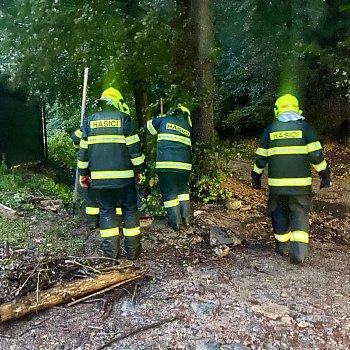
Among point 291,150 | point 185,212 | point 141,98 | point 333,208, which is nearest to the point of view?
point 291,150

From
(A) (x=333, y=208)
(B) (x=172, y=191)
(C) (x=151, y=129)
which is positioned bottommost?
(A) (x=333, y=208)

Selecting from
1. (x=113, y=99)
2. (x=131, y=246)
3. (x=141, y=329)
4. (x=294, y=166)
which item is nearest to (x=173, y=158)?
(x=113, y=99)

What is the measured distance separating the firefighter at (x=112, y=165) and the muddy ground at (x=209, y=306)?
1.09ft

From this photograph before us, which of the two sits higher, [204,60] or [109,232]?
[204,60]

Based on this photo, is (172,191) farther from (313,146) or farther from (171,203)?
(313,146)

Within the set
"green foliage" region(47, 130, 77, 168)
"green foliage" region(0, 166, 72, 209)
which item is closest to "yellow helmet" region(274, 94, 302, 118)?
"green foliage" region(0, 166, 72, 209)

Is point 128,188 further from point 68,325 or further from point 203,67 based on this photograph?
point 203,67

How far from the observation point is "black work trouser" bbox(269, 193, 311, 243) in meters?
5.06

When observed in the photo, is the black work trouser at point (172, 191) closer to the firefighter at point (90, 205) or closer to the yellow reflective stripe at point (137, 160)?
the firefighter at point (90, 205)

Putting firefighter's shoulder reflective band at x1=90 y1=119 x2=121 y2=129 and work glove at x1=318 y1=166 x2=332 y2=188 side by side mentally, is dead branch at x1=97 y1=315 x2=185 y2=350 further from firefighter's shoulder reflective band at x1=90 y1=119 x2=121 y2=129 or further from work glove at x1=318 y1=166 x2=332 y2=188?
work glove at x1=318 y1=166 x2=332 y2=188

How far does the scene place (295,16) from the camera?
11805 mm

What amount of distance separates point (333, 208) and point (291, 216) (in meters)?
3.31

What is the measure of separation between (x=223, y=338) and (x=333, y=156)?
11426mm

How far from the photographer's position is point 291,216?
5.15m
